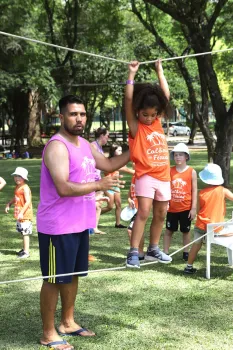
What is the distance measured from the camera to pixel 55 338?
4367 mm

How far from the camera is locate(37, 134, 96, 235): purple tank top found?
412cm

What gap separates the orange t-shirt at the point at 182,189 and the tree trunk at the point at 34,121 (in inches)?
985

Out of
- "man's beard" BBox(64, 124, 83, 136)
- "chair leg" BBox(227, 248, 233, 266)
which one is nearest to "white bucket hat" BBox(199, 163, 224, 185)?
"chair leg" BBox(227, 248, 233, 266)

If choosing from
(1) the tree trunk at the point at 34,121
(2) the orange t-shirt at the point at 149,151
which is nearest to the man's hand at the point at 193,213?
(2) the orange t-shirt at the point at 149,151

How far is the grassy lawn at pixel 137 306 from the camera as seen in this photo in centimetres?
448

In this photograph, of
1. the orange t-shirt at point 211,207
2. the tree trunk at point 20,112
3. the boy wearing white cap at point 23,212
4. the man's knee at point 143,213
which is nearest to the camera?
the man's knee at point 143,213

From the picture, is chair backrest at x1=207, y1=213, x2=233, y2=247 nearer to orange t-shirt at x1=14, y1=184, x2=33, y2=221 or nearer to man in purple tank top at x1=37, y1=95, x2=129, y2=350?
man in purple tank top at x1=37, y1=95, x2=129, y2=350

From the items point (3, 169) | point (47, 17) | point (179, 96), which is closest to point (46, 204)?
point (3, 169)

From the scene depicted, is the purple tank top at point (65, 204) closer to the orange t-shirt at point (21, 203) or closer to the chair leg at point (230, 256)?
the chair leg at point (230, 256)

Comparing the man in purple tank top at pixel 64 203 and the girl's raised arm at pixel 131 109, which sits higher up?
the girl's raised arm at pixel 131 109

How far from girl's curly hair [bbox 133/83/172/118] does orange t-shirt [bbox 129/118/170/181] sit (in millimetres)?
141

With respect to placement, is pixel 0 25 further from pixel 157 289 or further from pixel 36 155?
pixel 157 289

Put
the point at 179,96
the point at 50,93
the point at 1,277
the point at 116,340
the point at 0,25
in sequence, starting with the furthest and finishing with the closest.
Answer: the point at 179,96, the point at 50,93, the point at 0,25, the point at 1,277, the point at 116,340

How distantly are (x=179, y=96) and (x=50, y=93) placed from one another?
19.2 meters
